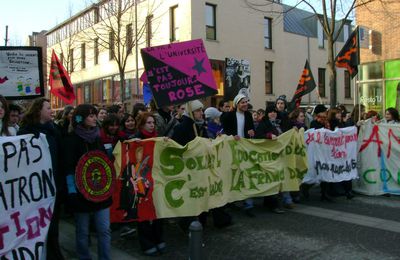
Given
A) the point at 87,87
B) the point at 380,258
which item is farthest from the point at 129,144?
the point at 87,87

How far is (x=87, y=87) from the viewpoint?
124 ft

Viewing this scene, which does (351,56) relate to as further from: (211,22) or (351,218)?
(211,22)

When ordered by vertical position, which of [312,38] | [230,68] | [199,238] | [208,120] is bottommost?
[199,238]

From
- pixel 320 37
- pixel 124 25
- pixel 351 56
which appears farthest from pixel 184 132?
pixel 320 37

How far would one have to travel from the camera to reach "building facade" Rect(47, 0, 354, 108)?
2609cm

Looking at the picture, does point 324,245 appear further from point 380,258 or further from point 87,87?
point 87,87

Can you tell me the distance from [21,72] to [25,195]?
4258 mm

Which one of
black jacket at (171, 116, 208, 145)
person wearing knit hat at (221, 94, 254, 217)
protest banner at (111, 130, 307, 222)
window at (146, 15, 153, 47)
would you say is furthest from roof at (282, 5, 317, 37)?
black jacket at (171, 116, 208, 145)

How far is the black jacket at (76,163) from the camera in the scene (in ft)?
15.0

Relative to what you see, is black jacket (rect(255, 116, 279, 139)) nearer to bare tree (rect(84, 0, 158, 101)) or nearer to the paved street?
the paved street

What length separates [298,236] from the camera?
20.0 feet

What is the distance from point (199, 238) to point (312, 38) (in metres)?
32.5

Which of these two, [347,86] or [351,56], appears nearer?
[351,56]

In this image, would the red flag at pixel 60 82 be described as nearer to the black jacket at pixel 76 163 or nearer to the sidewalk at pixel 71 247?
the sidewalk at pixel 71 247
